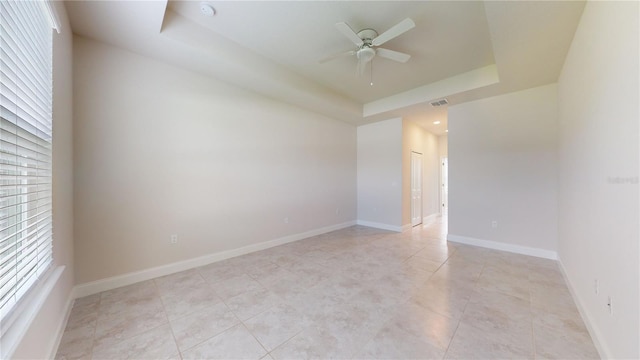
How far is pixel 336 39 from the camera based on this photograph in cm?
294

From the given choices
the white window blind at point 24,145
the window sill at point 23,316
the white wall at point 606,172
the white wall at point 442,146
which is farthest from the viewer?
the white wall at point 442,146

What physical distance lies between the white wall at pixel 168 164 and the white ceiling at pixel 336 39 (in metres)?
0.33

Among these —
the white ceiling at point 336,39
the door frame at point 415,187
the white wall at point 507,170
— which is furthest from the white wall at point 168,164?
the white wall at point 507,170

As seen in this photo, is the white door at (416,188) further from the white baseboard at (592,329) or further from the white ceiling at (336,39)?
the white baseboard at (592,329)

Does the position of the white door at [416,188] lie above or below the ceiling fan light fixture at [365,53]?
below

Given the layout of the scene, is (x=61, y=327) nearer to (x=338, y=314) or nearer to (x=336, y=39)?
(x=338, y=314)

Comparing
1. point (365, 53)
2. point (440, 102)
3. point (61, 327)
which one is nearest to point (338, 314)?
point (61, 327)

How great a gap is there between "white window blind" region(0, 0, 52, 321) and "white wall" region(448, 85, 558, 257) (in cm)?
545

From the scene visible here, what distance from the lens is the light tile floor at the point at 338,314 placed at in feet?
→ 5.62

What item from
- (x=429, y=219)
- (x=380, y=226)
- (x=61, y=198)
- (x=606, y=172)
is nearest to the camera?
(x=606, y=172)

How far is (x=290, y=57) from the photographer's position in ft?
11.2

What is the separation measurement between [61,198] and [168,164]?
112 cm

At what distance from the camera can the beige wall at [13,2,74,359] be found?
1534mm

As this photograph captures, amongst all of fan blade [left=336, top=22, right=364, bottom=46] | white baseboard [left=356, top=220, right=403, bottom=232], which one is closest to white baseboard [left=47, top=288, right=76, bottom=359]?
fan blade [left=336, top=22, right=364, bottom=46]
